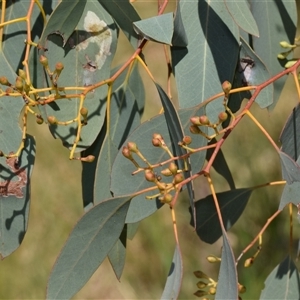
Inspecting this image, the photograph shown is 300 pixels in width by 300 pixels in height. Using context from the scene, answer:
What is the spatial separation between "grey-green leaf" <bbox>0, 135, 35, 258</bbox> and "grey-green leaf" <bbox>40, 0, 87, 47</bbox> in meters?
0.21

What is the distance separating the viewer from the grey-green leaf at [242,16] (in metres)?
1.03

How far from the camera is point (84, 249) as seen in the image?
1.02m

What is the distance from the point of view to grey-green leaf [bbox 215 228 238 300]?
0.96 meters

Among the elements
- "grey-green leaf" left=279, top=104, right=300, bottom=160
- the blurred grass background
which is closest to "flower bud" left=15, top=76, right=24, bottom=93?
"grey-green leaf" left=279, top=104, right=300, bottom=160

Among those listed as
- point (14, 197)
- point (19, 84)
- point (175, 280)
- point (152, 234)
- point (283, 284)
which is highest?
point (19, 84)

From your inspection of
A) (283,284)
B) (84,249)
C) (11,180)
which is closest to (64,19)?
(11,180)

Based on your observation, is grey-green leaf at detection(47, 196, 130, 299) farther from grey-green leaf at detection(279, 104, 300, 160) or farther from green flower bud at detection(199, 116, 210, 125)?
grey-green leaf at detection(279, 104, 300, 160)

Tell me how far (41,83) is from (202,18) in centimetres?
33

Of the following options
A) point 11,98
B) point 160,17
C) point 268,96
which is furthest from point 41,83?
point 268,96

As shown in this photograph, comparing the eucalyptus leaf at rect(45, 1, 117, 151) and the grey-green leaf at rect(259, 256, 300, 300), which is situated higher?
the eucalyptus leaf at rect(45, 1, 117, 151)

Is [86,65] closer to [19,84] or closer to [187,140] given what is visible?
[19,84]

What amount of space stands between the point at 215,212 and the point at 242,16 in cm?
47

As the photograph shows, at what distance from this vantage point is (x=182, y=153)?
39.3 inches

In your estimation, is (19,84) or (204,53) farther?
(204,53)
